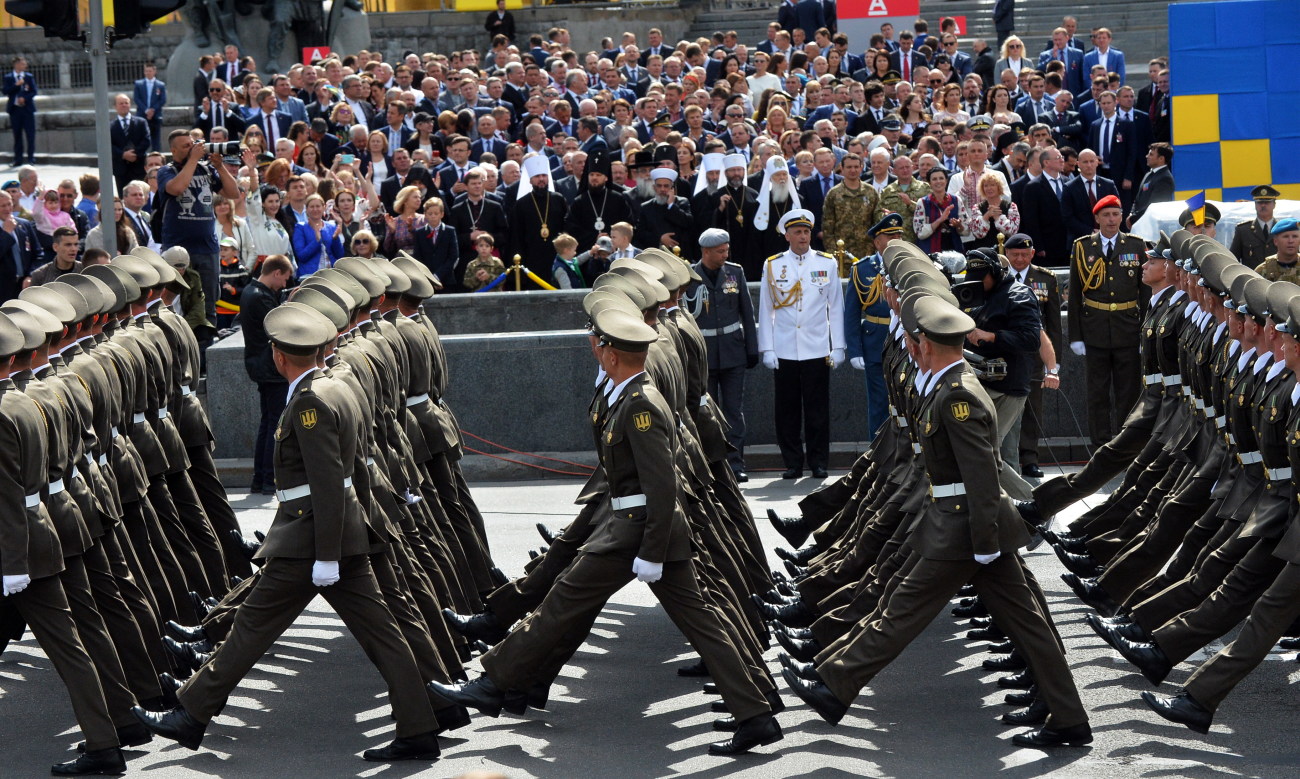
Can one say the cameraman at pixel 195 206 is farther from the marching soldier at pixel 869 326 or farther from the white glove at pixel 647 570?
the white glove at pixel 647 570

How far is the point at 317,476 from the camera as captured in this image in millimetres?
7320

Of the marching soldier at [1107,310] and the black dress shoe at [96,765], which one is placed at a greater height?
the marching soldier at [1107,310]

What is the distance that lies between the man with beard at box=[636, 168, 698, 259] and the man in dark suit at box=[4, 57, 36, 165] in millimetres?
12040

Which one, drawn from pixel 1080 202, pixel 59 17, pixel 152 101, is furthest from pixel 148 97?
pixel 59 17

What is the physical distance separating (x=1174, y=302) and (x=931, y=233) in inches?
179

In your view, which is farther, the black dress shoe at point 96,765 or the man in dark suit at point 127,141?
the man in dark suit at point 127,141

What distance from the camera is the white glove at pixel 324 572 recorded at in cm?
727

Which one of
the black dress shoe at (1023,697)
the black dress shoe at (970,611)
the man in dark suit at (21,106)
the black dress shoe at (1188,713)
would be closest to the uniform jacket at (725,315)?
the black dress shoe at (970,611)

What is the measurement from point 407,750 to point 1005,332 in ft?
15.5

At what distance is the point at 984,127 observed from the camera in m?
16.7

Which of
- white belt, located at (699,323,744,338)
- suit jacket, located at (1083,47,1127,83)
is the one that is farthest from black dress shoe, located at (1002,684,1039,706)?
suit jacket, located at (1083,47,1127,83)

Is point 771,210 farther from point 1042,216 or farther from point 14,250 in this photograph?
point 14,250

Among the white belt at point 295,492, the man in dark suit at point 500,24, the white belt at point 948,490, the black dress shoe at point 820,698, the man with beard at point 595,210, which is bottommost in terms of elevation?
Result: the black dress shoe at point 820,698

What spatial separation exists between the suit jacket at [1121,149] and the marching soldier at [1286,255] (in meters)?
5.64
